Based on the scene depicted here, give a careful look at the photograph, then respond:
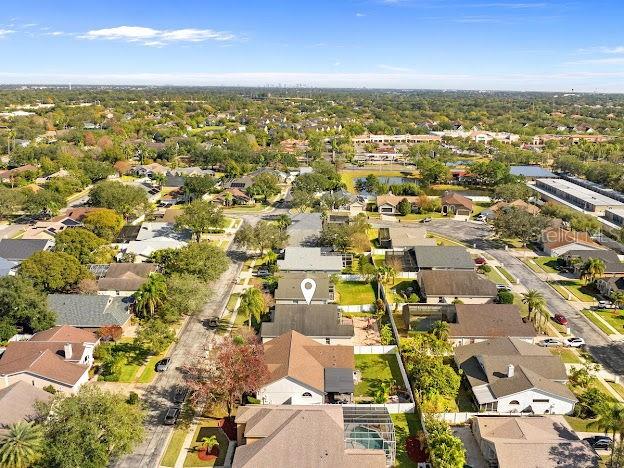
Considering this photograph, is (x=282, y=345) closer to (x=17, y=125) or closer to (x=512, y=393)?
(x=512, y=393)

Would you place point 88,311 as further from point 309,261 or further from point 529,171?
point 529,171

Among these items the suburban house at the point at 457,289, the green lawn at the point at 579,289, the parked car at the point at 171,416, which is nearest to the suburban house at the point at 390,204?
the green lawn at the point at 579,289

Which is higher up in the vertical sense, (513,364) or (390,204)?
(513,364)

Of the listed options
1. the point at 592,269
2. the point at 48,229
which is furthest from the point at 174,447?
the point at 48,229

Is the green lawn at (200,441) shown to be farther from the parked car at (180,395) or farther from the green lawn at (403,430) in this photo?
the green lawn at (403,430)

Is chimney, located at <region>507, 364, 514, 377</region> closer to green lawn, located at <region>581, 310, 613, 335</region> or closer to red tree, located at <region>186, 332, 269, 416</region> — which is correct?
green lawn, located at <region>581, 310, 613, 335</region>
